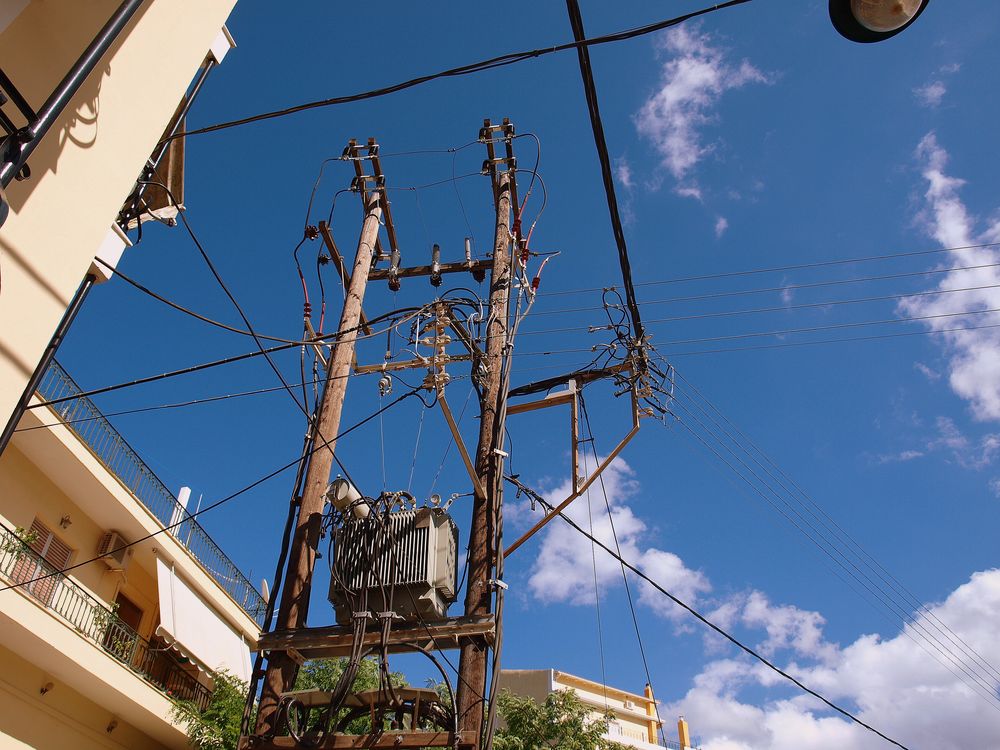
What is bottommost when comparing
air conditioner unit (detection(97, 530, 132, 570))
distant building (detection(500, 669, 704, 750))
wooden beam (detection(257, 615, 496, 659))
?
wooden beam (detection(257, 615, 496, 659))

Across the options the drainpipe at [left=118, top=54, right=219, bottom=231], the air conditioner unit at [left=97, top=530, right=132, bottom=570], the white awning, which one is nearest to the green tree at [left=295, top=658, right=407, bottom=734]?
the white awning

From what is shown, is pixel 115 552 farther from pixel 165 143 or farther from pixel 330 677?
pixel 165 143

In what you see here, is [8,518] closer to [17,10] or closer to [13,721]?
[13,721]

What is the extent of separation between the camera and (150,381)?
6.93m

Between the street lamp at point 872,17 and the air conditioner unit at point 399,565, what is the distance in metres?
4.90

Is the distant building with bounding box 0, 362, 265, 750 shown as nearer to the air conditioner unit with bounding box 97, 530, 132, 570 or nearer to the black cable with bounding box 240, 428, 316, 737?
the air conditioner unit with bounding box 97, 530, 132, 570

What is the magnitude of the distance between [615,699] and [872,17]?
3695 cm

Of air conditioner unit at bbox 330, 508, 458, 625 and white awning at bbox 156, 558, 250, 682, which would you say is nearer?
air conditioner unit at bbox 330, 508, 458, 625

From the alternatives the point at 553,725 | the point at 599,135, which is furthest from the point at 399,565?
the point at 553,725

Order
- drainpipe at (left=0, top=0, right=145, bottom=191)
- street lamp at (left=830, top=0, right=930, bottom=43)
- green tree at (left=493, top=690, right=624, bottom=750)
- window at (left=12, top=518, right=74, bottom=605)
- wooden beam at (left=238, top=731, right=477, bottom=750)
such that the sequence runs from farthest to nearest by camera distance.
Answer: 1. green tree at (left=493, top=690, right=624, bottom=750)
2. window at (left=12, top=518, right=74, bottom=605)
3. wooden beam at (left=238, top=731, right=477, bottom=750)
4. street lamp at (left=830, top=0, right=930, bottom=43)
5. drainpipe at (left=0, top=0, right=145, bottom=191)

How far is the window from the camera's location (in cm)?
1207

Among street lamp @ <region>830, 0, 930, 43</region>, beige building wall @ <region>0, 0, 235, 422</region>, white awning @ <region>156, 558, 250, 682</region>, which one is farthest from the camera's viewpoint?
white awning @ <region>156, 558, 250, 682</region>

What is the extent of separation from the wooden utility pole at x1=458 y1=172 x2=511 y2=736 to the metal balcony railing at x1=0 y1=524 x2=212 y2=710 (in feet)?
22.6

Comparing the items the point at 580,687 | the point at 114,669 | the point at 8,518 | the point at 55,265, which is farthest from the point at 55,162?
the point at 580,687
